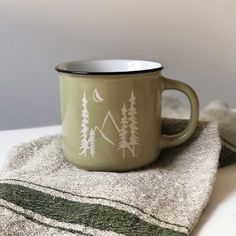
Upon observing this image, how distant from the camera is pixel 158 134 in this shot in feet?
1.39

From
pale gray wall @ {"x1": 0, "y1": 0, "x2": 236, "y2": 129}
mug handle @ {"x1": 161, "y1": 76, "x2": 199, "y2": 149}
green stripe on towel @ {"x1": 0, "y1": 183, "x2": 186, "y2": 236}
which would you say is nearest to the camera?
green stripe on towel @ {"x1": 0, "y1": 183, "x2": 186, "y2": 236}

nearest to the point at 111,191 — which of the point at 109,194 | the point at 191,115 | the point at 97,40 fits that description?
the point at 109,194

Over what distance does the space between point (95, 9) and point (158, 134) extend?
0.32 meters

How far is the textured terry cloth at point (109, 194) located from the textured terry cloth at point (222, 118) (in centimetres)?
3

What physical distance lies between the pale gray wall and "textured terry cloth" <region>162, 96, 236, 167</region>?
15 cm

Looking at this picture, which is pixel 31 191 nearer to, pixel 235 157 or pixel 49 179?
pixel 49 179

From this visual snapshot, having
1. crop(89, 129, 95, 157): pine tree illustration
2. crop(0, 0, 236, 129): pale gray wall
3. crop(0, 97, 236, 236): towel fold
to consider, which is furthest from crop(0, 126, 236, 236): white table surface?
Answer: crop(0, 0, 236, 129): pale gray wall

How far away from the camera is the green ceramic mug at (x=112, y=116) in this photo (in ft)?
1.26

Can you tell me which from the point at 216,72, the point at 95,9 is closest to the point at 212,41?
the point at 216,72

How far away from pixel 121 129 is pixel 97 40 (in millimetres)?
332

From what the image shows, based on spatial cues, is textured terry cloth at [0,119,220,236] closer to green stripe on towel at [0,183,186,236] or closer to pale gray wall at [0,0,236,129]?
green stripe on towel at [0,183,186,236]

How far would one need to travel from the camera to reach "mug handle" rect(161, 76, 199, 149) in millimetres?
421

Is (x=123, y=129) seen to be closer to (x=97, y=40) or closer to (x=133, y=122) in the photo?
(x=133, y=122)

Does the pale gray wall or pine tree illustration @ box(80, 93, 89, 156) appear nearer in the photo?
pine tree illustration @ box(80, 93, 89, 156)
